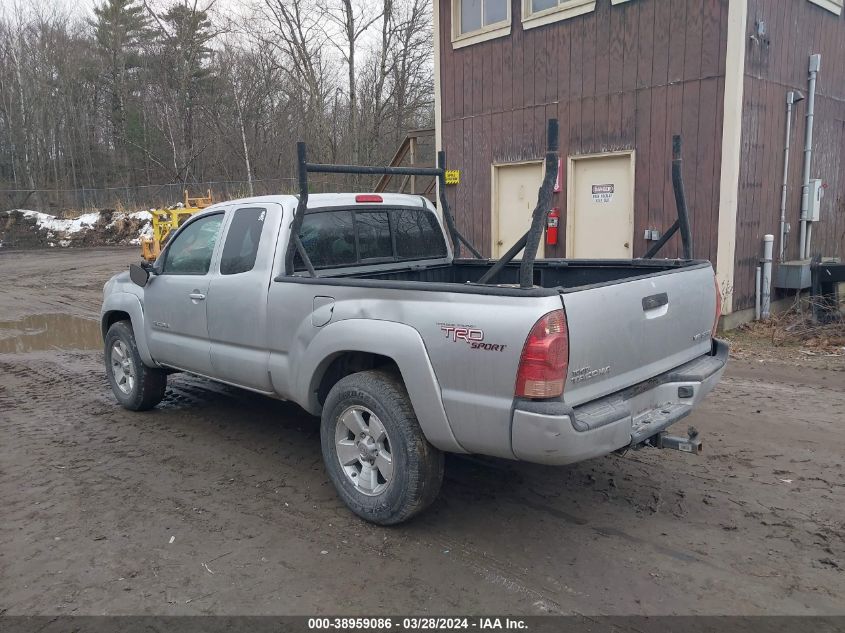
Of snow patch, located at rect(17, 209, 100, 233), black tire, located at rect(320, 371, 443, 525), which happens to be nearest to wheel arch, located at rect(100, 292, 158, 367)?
black tire, located at rect(320, 371, 443, 525)

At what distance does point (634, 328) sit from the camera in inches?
138

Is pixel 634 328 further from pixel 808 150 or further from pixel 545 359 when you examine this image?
pixel 808 150

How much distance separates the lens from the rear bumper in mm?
3111

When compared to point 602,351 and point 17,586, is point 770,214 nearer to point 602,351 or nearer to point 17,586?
point 602,351

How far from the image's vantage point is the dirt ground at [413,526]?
10.4ft

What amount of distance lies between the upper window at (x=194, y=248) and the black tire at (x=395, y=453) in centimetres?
191

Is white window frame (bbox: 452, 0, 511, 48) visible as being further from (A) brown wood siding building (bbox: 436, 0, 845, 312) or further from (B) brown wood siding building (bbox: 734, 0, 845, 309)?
(B) brown wood siding building (bbox: 734, 0, 845, 309)

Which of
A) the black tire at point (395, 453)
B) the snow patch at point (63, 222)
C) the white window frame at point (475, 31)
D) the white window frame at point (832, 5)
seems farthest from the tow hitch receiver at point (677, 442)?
the snow patch at point (63, 222)

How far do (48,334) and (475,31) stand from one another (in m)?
8.07

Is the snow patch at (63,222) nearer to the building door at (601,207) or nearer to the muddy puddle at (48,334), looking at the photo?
the muddy puddle at (48,334)

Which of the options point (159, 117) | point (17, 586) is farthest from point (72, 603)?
point (159, 117)

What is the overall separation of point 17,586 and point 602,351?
119 inches

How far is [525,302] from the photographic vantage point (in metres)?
3.12

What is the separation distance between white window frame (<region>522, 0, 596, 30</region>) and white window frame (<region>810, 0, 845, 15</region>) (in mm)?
3213
